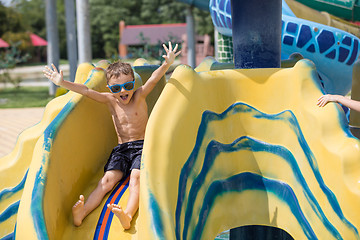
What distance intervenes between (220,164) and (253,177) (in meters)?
0.21

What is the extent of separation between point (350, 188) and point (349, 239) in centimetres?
24

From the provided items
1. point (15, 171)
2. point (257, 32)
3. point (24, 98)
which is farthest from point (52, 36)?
point (257, 32)

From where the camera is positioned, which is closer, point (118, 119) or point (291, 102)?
point (291, 102)

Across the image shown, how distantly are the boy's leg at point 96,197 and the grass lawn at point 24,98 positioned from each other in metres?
9.80

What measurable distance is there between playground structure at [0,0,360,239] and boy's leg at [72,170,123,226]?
1.5 inches

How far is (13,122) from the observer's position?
367 inches

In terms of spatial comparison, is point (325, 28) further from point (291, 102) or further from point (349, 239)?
point (349, 239)

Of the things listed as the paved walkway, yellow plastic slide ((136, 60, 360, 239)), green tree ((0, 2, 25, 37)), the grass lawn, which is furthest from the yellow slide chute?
green tree ((0, 2, 25, 37))

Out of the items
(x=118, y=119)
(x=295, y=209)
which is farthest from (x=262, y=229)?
(x=118, y=119)

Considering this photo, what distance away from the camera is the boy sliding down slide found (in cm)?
254

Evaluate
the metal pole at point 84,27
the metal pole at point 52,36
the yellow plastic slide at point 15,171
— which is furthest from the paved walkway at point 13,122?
the yellow plastic slide at point 15,171

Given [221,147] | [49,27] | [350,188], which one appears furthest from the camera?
[49,27]

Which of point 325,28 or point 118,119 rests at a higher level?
point 325,28

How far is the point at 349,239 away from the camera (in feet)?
6.81
